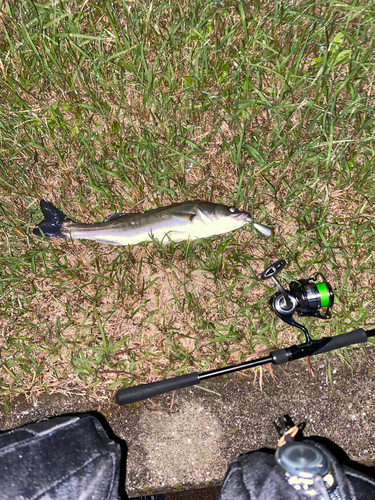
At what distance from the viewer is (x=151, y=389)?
10.0 ft

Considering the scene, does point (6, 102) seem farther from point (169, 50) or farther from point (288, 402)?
point (288, 402)

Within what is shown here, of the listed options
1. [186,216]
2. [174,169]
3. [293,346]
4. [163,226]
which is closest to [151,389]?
[293,346]

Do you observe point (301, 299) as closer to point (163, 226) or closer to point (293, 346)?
point (293, 346)

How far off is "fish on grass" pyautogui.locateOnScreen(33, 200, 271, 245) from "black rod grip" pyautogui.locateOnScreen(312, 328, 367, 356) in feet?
3.36

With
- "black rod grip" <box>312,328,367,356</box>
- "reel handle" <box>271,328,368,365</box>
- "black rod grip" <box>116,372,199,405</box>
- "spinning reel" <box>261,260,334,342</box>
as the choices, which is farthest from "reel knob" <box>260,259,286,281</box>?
"black rod grip" <box>116,372,199,405</box>

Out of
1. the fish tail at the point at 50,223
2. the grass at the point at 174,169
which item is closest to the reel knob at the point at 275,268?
the grass at the point at 174,169

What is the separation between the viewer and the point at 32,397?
3350 millimetres

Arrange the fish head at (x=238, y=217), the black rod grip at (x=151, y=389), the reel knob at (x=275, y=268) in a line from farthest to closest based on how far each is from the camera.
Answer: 1. the fish head at (x=238, y=217)
2. the black rod grip at (x=151, y=389)
3. the reel knob at (x=275, y=268)

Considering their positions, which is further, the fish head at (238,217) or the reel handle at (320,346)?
the fish head at (238,217)

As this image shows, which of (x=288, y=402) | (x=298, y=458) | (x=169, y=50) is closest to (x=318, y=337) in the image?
(x=288, y=402)

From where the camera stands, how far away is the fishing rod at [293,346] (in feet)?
9.82

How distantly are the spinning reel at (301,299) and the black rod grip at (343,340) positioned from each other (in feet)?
0.54

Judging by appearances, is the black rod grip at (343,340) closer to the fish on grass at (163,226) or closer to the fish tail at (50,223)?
the fish on grass at (163,226)

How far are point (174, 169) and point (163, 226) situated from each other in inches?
23.4
